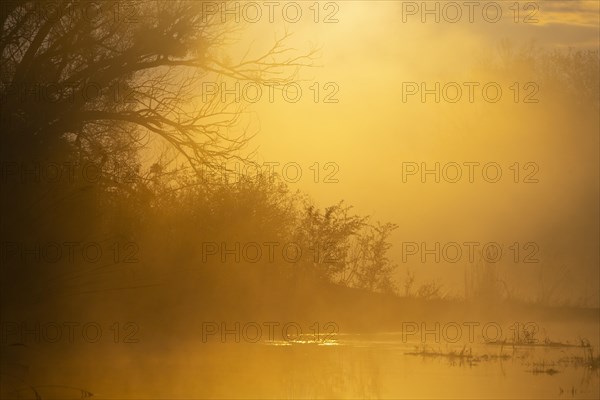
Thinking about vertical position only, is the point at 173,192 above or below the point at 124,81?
below

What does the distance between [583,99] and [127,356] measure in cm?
2056

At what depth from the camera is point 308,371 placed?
48.0 feet

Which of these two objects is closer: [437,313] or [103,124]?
[103,124]

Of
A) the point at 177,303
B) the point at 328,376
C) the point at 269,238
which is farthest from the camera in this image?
the point at 269,238

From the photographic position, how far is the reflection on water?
1274 cm

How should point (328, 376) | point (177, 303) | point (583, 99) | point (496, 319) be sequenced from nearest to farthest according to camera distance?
point (328, 376)
point (177, 303)
point (496, 319)
point (583, 99)

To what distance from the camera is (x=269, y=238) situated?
71.0ft

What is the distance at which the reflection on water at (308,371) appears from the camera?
1274 centimetres

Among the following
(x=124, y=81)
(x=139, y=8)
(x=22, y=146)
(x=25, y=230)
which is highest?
(x=139, y=8)

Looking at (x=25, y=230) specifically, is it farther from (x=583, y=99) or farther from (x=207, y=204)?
(x=583, y=99)

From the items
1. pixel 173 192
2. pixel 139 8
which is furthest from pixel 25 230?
pixel 139 8

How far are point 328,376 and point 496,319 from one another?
36.9ft

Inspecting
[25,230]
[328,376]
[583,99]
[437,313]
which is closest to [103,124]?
[25,230]

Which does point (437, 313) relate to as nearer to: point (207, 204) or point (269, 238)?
point (269, 238)
